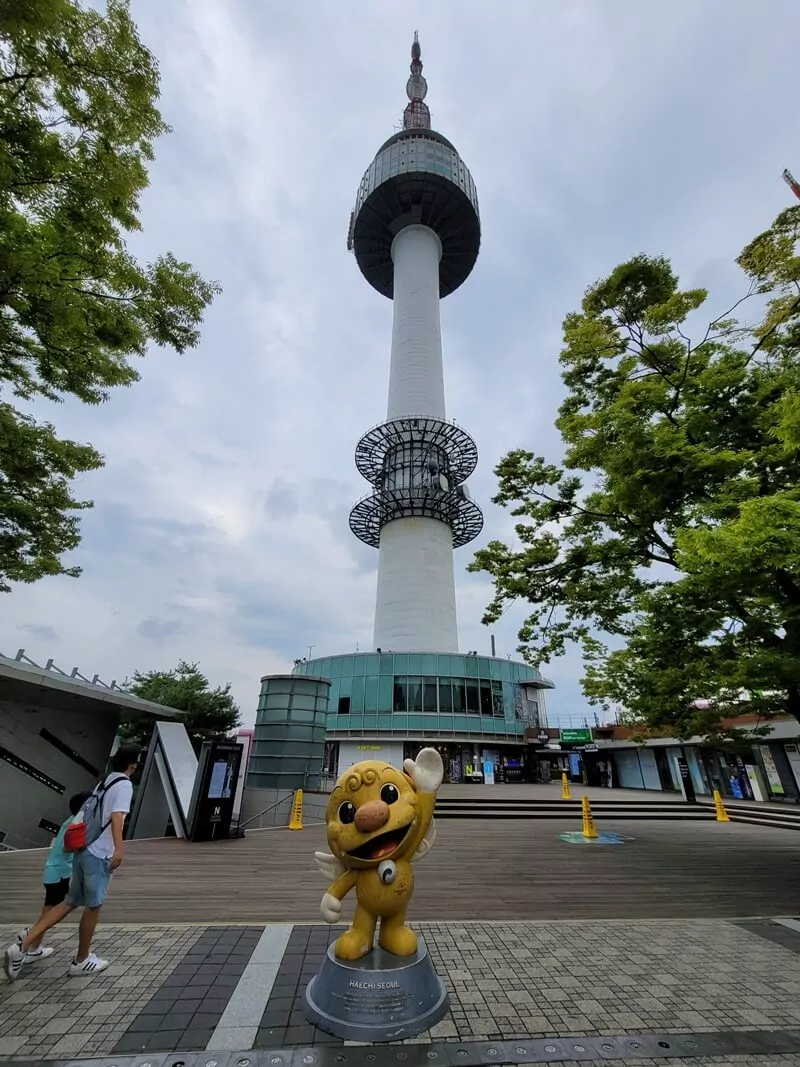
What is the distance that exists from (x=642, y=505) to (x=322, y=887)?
8521 millimetres

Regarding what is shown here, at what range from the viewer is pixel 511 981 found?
435 centimetres

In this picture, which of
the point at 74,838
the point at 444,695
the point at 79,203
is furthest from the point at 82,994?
the point at 444,695

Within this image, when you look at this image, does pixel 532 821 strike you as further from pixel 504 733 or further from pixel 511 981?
pixel 504 733

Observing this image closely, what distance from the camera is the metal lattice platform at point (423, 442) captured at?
3747 centimetres

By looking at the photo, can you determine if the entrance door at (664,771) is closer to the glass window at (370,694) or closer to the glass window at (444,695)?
the glass window at (444,695)

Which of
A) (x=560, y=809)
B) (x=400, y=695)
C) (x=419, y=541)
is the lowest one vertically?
(x=560, y=809)

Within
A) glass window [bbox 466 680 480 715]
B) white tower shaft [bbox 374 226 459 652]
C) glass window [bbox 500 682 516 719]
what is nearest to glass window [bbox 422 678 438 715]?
glass window [bbox 466 680 480 715]

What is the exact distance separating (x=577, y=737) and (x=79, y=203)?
3355 centimetres

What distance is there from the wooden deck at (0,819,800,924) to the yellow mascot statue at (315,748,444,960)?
8.43 feet

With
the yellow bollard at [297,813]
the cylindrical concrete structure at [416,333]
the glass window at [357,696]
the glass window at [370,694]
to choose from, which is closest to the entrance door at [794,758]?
the yellow bollard at [297,813]

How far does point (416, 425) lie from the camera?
37.3 metres

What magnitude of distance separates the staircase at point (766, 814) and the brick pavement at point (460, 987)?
13106 millimetres

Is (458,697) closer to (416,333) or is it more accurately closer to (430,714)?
(430,714)

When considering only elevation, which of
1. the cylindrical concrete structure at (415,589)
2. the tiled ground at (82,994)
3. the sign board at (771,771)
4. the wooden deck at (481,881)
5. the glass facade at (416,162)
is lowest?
the tiled ground at (82,994)
